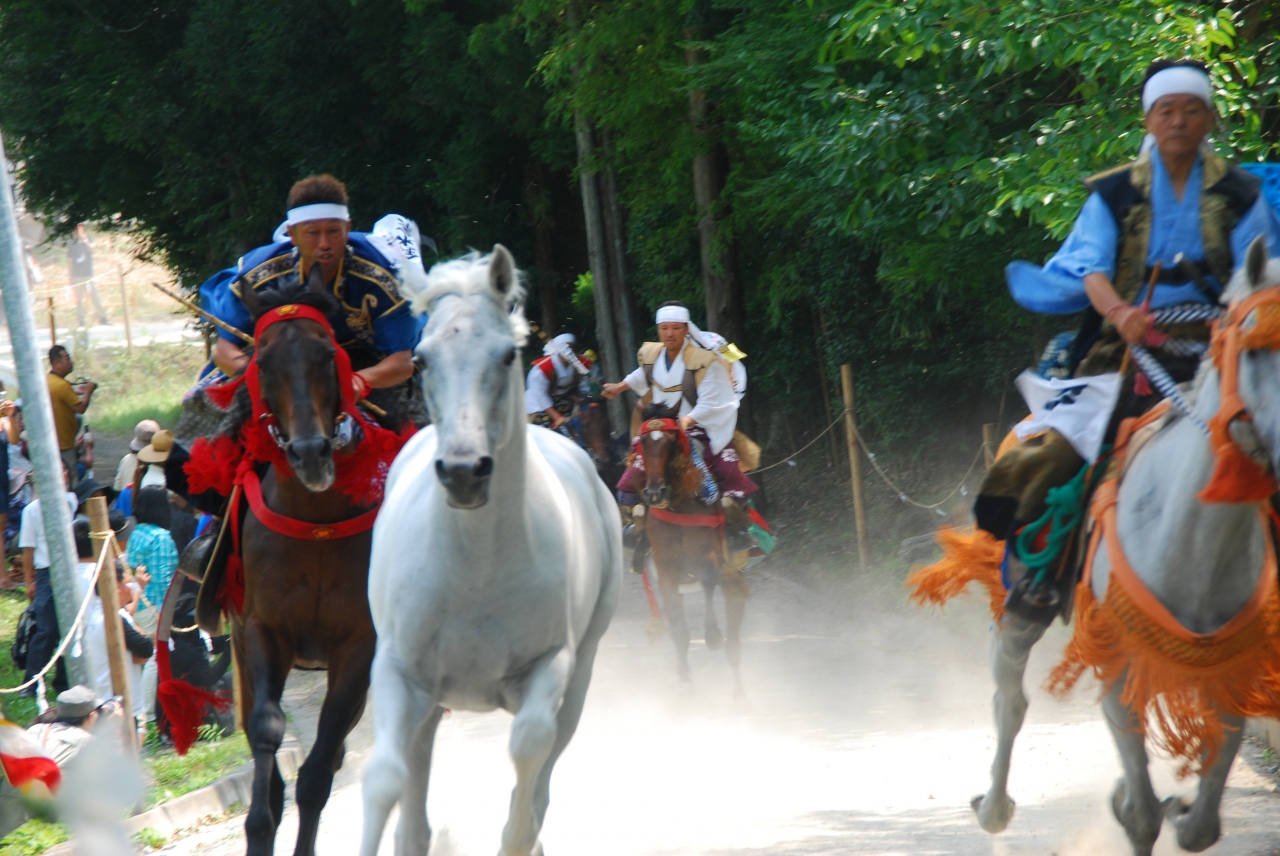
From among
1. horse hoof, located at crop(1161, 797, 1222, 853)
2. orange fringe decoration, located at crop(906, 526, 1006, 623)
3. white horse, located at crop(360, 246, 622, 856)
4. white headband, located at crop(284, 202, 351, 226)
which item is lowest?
horse hoof, located at crop(1161, 797, 1222, 853)

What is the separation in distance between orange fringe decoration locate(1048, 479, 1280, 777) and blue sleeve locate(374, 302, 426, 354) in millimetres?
3095

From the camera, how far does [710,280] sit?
679 inches

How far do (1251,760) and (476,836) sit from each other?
414cm

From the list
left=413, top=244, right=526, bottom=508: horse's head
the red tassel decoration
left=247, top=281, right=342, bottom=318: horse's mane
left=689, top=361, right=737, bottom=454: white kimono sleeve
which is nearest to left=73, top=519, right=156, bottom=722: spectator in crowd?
the red tassel decoration

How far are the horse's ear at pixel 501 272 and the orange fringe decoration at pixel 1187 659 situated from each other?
7.39 feet

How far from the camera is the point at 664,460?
1032cm

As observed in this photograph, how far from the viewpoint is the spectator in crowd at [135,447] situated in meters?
11.9

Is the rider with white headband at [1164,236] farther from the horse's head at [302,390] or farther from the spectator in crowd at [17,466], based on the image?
the spectator in crowd at [17,466]

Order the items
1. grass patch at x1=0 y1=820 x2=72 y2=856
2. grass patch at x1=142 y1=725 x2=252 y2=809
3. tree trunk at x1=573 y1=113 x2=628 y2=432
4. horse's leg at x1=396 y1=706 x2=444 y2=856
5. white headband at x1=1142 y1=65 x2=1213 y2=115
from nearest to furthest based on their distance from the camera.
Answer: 1. white headband at x1=1142 y1=65 x2=1213 y2=115
2. horse's leg at x1=396 y1=706 x2=444 y2=856
3. grass patch at x1=0 y1=820 x2=72 y2=856
4. grass patch at x1=142 y1=725 x2=252 y2=809
5. tree trunk at x1=573 y1=113 x2=628 y2=432

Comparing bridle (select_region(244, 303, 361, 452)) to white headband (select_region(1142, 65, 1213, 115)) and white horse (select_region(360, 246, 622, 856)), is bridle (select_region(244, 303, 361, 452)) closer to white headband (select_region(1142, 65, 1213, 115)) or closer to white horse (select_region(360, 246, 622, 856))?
white horse (select_region(360, 246, 622, 856))

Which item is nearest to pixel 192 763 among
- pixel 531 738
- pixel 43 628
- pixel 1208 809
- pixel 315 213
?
pixel 43 628

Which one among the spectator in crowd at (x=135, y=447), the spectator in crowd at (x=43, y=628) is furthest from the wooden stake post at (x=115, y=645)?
the spectator in crowd at (x=135, y=447)

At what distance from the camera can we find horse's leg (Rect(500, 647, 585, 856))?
445 centimetres

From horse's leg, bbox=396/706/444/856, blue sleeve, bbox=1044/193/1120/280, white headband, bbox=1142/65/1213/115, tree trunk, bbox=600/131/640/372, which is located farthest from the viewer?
tree trunk, bbox=600/131/640/372
